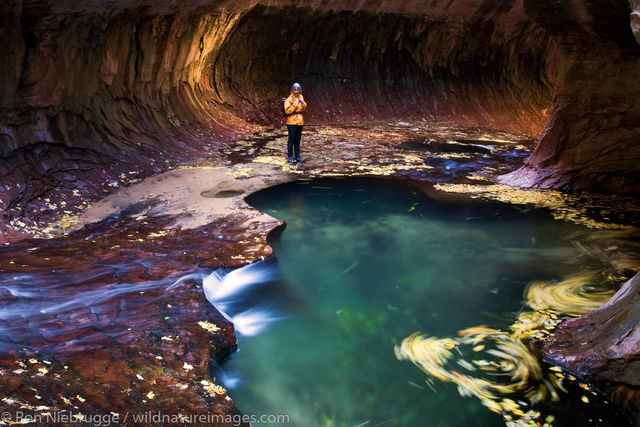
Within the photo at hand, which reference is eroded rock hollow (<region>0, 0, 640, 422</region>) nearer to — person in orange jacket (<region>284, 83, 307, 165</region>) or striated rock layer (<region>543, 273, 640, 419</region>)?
person in orange jacket (<region>284, 83, 307, 165</region>)

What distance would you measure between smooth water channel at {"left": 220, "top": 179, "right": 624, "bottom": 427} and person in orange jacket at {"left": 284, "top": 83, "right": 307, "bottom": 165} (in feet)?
5.02

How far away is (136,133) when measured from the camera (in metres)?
8.62

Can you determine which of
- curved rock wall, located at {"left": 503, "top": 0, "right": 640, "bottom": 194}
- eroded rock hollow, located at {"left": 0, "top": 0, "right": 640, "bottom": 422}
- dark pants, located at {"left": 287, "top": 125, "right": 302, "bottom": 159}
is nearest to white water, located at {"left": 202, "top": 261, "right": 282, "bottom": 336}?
eroded rock hollow, located at {"left": 0, "top": 0, "right": 640, "bottom": 422}

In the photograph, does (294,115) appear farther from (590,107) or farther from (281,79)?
(281,79)

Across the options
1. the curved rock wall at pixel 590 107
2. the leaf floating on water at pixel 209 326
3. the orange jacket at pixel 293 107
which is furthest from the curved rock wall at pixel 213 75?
the curved rock wall at pixel 590 107

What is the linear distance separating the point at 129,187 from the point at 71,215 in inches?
46.2

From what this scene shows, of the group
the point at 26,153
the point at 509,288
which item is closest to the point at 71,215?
the point at 26,153

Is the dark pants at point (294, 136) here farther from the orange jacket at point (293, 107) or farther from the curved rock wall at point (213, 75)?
the curved rock wall at point (213, 75)

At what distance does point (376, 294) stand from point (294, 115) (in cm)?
483

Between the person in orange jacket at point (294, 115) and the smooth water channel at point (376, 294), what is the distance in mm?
1531

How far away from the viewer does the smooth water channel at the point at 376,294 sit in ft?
10.3

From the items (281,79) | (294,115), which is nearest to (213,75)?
(281,79)

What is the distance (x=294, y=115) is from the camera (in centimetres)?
859

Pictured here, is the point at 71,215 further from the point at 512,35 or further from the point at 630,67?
the point at 512,35
